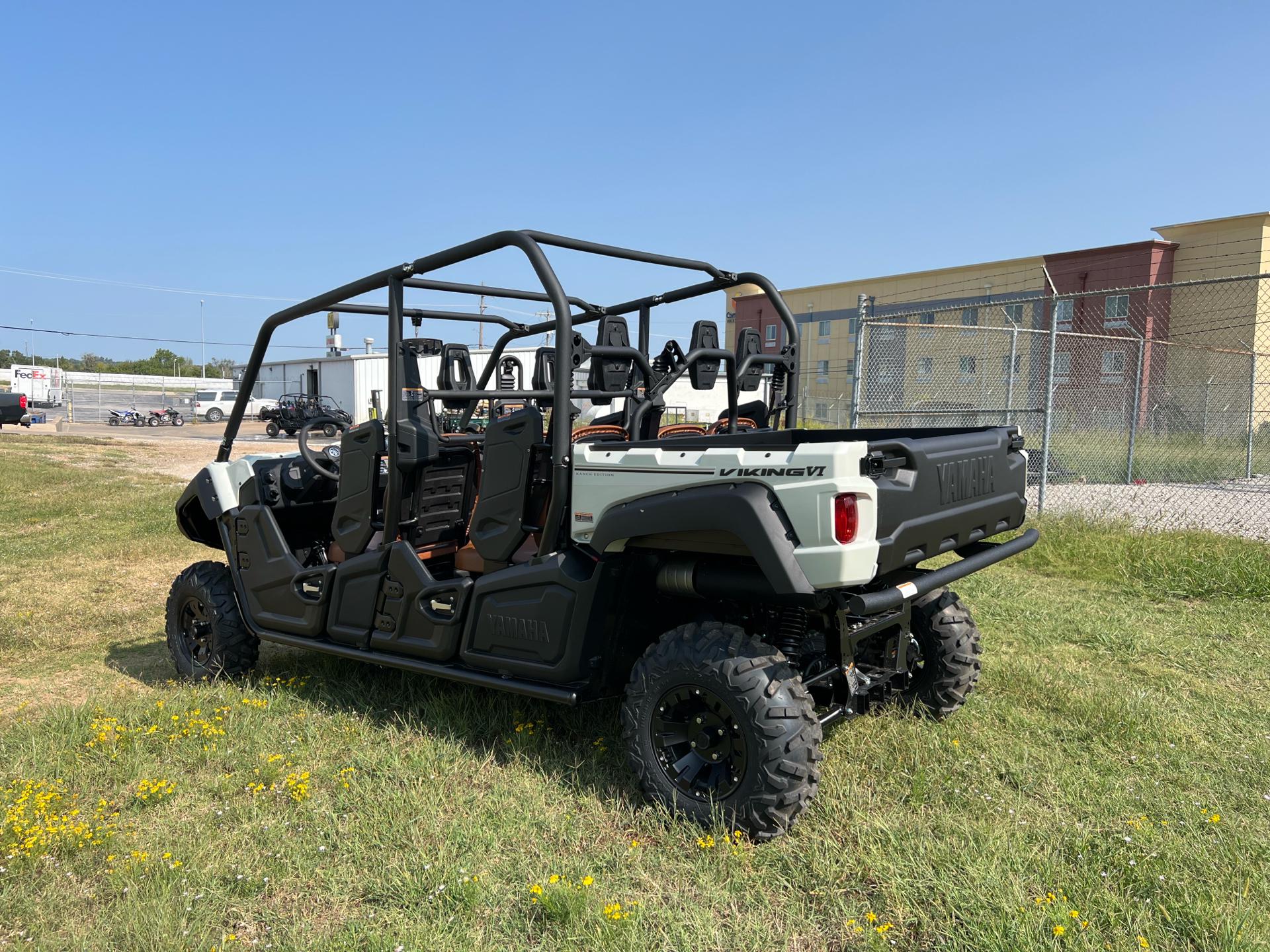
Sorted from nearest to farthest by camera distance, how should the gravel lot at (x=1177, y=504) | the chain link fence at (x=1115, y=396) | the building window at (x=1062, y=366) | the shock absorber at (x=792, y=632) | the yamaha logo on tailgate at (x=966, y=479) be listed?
1. the yamaha logo on tailgate at (x=966, y=479)
2. the shock absorber at (x=792, y=632)
3. the gravel lot at (x=1177, y=504)
4. the chain link fence at (x=1115, y=396)
5. the building window at (x=1062, y=366)

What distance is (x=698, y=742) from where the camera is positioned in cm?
309

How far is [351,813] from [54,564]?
613 cm

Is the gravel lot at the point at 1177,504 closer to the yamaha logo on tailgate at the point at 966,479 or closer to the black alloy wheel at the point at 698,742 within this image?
the yamaha logo on tailgate at the point at 966,479

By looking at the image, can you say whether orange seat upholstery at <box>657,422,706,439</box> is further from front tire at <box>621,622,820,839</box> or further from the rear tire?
front tire at <box>621,622,820,839</box>

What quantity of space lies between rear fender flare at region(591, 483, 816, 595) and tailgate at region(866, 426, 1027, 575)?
1.00 feet

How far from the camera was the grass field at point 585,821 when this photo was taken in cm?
253

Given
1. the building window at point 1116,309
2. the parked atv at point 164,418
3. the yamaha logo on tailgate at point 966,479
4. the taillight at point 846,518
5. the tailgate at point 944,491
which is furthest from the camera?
the parked atv at point 164,418

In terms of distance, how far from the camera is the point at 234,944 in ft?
8.14

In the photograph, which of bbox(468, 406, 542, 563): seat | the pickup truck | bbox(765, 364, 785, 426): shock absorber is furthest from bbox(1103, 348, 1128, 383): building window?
the pickup truck

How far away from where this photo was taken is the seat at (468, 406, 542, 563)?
359 centimetres

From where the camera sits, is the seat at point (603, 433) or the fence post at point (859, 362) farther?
the fence post at point (859, 362)

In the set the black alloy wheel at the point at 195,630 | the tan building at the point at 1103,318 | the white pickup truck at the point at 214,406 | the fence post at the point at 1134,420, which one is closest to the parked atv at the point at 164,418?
the white pickup truck at the point at 214,406

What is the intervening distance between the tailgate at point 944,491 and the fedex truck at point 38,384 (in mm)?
47561

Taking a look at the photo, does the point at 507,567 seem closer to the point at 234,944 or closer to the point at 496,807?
the point at 496,807
